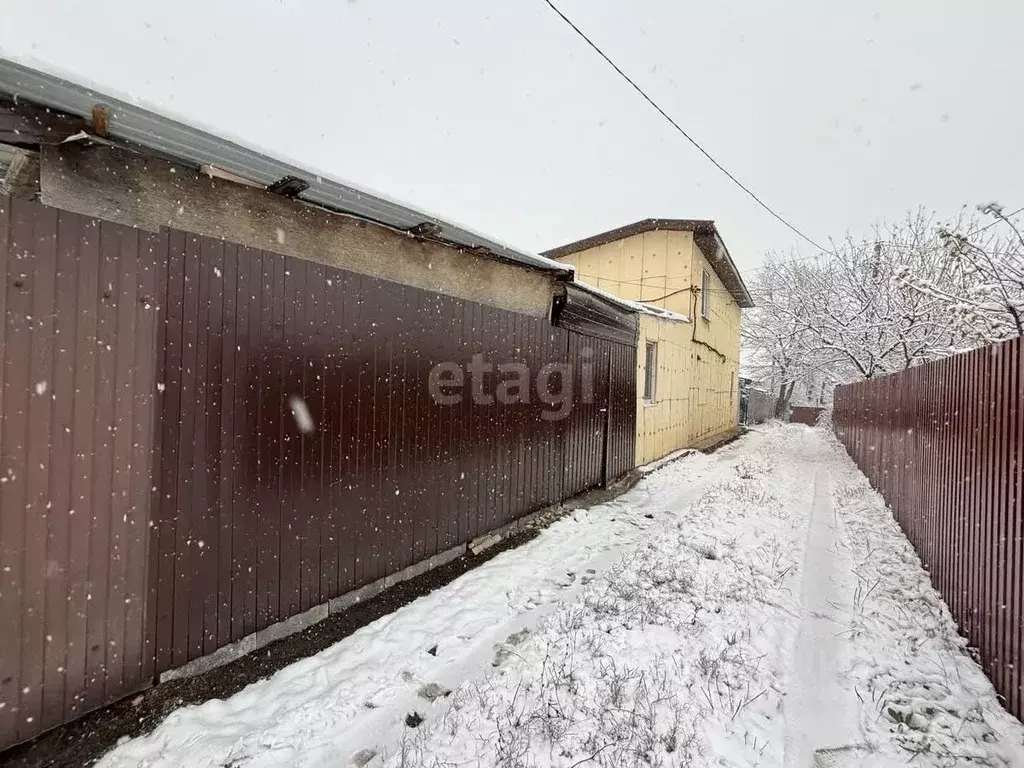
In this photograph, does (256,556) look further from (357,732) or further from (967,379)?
(967,379)

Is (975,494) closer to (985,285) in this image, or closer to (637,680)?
(637,680)

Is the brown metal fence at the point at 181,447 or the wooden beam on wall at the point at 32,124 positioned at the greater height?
the wooden beam on wall at the point at 32,124

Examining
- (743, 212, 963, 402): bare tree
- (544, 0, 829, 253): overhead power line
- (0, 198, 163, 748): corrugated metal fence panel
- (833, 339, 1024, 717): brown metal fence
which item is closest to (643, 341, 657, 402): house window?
(544, 0, 829, 253): overhead power line

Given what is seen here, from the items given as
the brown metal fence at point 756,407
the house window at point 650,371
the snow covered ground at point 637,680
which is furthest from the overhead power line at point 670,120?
the brown metal fence at point 756,407

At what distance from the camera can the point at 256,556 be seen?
3111mm

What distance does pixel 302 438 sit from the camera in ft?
11.0

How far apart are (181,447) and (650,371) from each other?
9.76 metres

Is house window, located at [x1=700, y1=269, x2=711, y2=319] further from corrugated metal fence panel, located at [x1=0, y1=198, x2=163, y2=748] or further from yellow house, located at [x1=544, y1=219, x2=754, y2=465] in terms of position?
corrugated metal fence panel, located at [x1=0, y1=198, x2=163, y2=748]

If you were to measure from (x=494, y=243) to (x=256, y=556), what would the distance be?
3.92m

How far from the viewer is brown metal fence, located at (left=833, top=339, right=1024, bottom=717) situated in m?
2.75

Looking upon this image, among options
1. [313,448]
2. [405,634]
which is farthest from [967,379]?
[313,448]

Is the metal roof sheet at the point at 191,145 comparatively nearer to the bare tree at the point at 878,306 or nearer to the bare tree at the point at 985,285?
the bare tree at the point at 985,285

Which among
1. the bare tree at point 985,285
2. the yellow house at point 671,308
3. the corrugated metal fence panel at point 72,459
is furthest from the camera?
the yellow house at point 671,308

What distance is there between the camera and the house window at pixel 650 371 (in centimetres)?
1081
